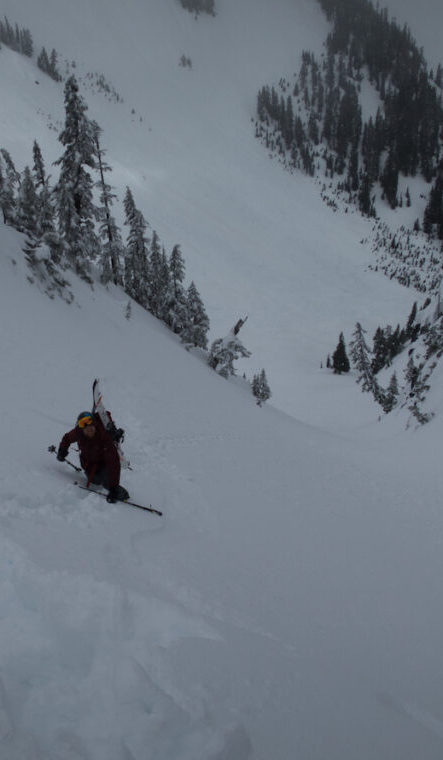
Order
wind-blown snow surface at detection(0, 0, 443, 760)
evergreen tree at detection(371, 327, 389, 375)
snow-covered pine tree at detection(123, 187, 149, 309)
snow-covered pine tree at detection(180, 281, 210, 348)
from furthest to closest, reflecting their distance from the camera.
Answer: evergreen tree at detection(371, 327, 389, 375) < snow-covered pine tree at detection(180, 281, 210, 348) < snow-covered pine tree at detection(123, 187, 149, 309) < wind-blown snow surface at detection(0, 0, 443, 760)

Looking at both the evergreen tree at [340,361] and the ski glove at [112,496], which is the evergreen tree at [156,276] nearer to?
the evergreen tree at [340,361]

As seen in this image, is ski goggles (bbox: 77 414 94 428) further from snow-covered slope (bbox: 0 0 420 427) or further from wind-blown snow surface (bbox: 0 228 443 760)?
snow-covered slope (bbox: 0 0 420 427)

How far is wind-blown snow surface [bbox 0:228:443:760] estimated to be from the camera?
9.61 feet

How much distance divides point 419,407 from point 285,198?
106 meters

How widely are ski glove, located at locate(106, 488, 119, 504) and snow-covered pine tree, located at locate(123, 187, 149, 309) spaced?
3100 centimetres

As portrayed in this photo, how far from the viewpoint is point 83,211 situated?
25703mm

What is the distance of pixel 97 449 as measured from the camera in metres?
6.31

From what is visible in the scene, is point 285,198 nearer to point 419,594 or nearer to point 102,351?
point 102,351

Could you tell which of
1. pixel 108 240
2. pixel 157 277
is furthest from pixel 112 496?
pixel 157 277

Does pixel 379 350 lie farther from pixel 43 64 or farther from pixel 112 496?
pixel 43 64

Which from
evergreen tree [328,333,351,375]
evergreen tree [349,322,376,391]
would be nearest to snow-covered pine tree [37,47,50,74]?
evergreen tree [328,333,351,375]

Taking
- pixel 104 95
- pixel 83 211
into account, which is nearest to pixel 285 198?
pixel 104 95

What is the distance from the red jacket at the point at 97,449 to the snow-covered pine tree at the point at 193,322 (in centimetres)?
2950

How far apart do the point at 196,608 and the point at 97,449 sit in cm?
292
